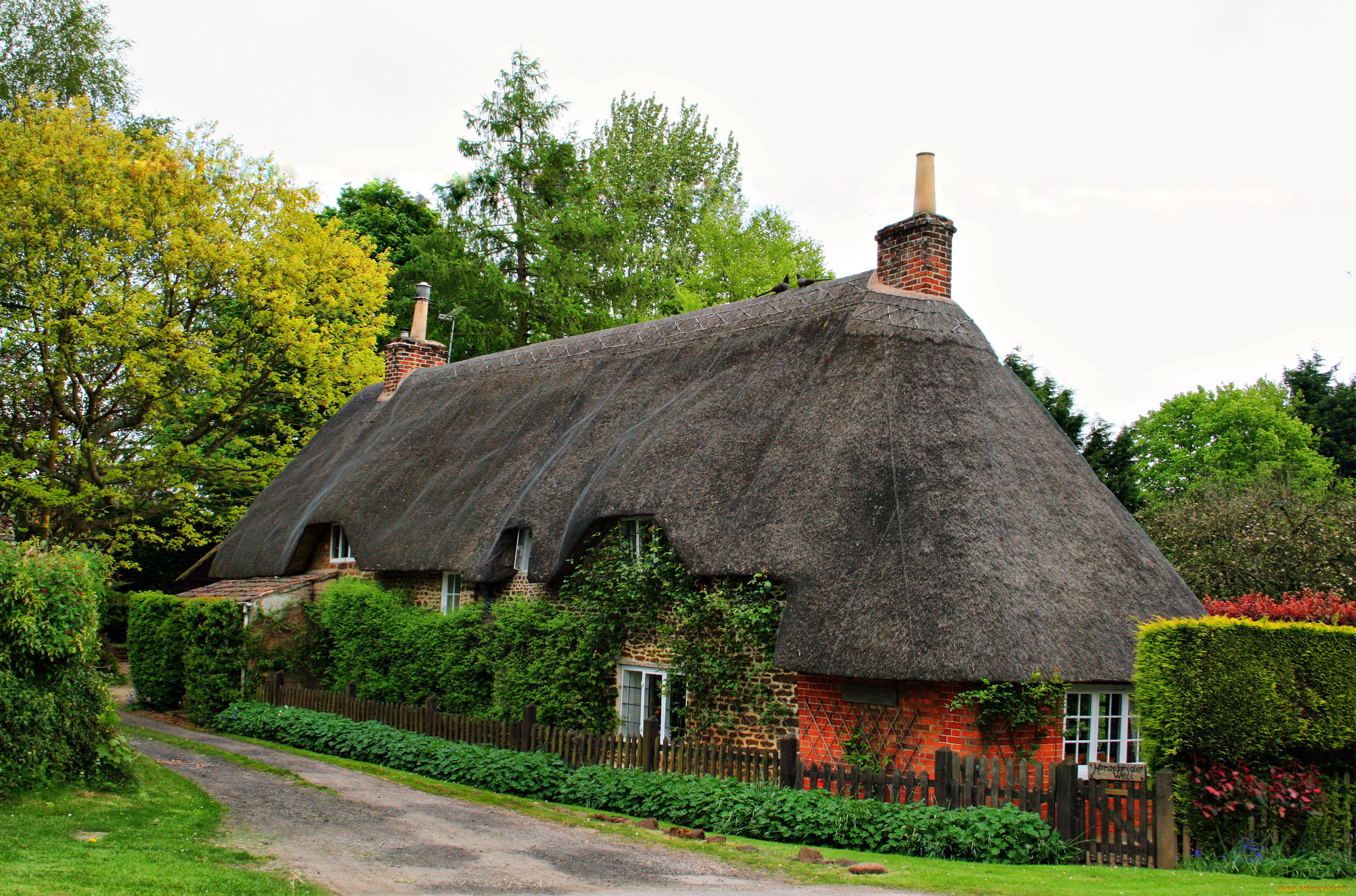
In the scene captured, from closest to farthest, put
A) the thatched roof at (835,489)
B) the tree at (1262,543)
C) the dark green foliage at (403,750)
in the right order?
the thatched roof at (835,489) → the dark green foliage at (403,750) → the tree at (1262,543)

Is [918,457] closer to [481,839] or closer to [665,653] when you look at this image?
[665,653]

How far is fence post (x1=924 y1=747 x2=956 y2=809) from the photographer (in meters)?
10.8

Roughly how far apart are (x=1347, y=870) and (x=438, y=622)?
1272cm

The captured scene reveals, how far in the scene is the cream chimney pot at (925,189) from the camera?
15.5 m

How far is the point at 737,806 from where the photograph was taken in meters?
11.5

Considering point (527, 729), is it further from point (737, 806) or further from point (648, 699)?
point (737, 806)

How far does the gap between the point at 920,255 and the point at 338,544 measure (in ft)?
44.6

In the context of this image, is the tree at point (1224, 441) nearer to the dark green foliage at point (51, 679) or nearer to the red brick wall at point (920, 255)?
the red brick wall at point (920, 255)

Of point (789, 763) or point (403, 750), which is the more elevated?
point (789, 763)

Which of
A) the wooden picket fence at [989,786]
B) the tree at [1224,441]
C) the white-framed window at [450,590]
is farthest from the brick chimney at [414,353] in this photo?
the tree at [1224,441]

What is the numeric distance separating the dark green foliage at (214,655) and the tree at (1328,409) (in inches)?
1404

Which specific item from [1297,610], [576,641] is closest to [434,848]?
[576,641]

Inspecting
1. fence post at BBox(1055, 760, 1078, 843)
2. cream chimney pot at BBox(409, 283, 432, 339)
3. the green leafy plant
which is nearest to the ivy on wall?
the green leafy plant

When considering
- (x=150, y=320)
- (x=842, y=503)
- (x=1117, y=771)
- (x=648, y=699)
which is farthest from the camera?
(x=150, y=320)
